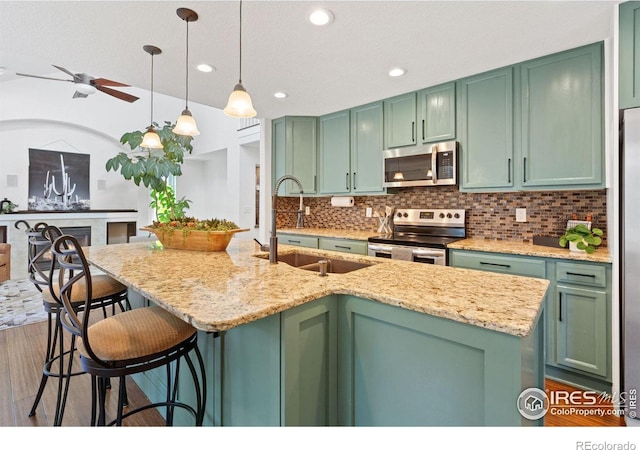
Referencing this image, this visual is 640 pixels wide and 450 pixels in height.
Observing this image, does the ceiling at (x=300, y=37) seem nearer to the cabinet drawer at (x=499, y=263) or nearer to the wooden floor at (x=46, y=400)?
the cabinet drawer at (x=499, y=263)

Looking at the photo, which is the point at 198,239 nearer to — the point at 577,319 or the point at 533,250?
the point at 533,250

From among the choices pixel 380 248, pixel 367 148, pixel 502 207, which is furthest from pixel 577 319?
pixel 367 148

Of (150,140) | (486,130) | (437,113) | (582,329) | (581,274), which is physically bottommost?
(582,329)

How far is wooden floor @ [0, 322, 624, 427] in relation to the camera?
1.81 metres

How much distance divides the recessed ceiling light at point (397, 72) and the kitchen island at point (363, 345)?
1.98 m

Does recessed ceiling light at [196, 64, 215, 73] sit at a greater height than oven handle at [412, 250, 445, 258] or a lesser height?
greater

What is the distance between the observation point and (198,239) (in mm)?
2238

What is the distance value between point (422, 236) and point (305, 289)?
230 cm

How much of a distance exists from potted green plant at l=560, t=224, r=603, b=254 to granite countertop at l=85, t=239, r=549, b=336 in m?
1.09

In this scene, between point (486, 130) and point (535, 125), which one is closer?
point (535, 125)

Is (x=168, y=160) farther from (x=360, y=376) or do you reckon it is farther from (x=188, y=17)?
(x=360, y=376)

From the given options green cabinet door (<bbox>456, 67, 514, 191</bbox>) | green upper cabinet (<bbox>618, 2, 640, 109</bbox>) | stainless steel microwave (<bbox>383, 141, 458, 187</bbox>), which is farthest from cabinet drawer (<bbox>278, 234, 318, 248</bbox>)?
green upper cabinet (<bbox>618, 2, 640, 109</bbox>)

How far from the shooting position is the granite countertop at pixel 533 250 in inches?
80.3

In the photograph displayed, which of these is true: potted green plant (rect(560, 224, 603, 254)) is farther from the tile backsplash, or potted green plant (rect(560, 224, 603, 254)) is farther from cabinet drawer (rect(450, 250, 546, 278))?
the tile backsplash
